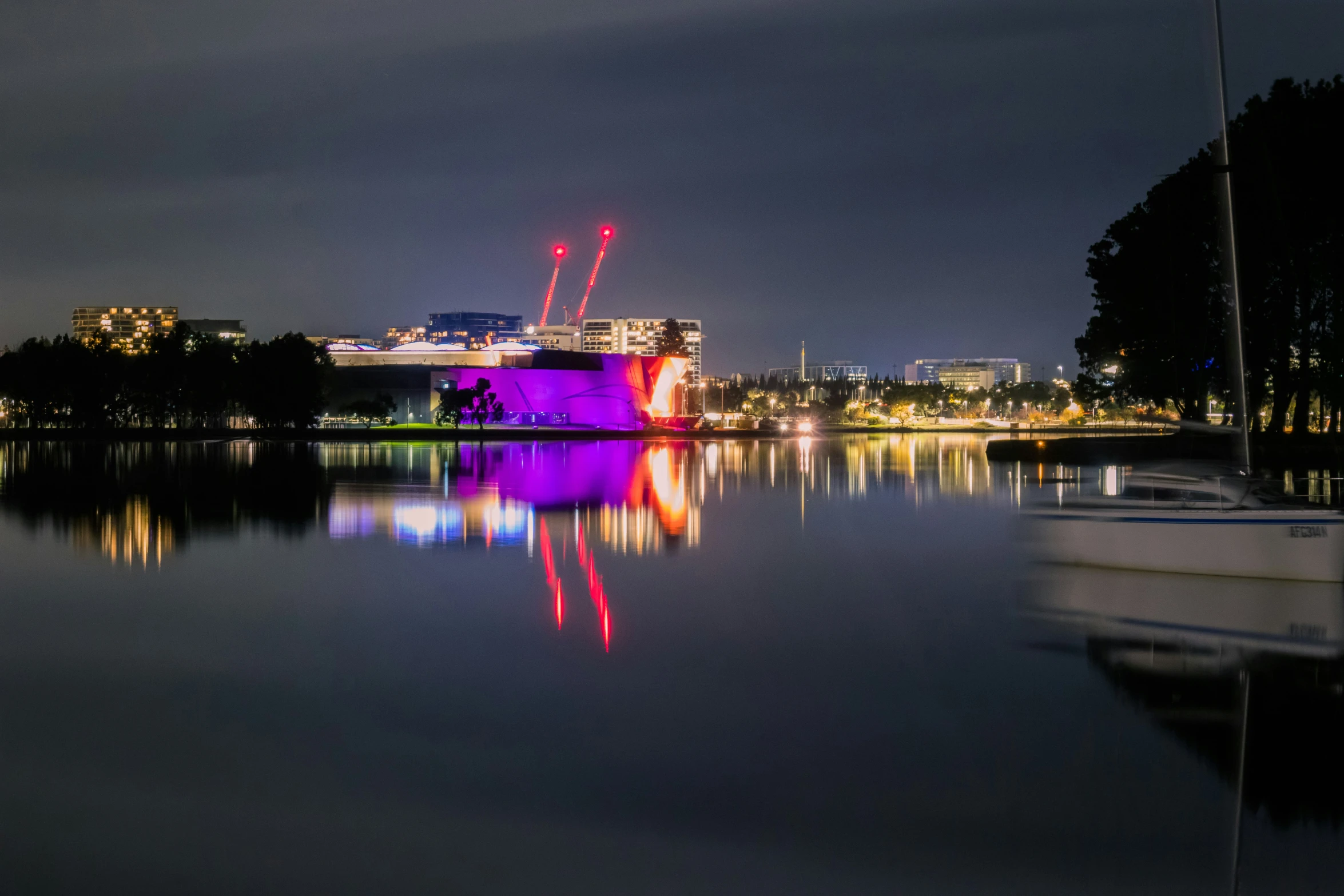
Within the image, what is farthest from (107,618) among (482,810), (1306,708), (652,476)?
(652,476)

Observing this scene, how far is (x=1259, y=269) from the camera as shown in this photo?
49438mm

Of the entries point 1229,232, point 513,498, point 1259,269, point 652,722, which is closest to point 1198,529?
point 1229,232

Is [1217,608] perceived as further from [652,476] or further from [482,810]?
[652,476]

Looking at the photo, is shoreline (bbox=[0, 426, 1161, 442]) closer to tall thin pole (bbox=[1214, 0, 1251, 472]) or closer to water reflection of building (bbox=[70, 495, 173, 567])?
water reflection of building (bbox=[70, 495, 173, 567])

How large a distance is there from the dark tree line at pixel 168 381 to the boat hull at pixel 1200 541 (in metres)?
94.5

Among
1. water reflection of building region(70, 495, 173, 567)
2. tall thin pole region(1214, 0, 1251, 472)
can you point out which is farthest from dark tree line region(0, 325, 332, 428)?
tall thin pole region(1214, 0, 1251, 472)

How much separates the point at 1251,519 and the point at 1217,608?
7.20 ft

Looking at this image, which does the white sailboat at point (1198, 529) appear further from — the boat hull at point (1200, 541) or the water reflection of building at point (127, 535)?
the water reflection of building at point (127, 535)

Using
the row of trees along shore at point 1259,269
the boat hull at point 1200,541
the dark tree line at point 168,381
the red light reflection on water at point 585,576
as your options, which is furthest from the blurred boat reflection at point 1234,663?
the dark tree line at point 168,381

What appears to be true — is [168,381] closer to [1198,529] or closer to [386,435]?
[386,435]

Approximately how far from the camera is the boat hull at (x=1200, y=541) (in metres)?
16.1

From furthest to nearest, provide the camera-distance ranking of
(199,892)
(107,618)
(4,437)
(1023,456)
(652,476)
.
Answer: (4,437) < (1023,456) < (652,476) < (107,618) < (199,892)

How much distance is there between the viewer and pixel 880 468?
52906 mm

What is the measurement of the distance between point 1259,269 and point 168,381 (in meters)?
97.1
